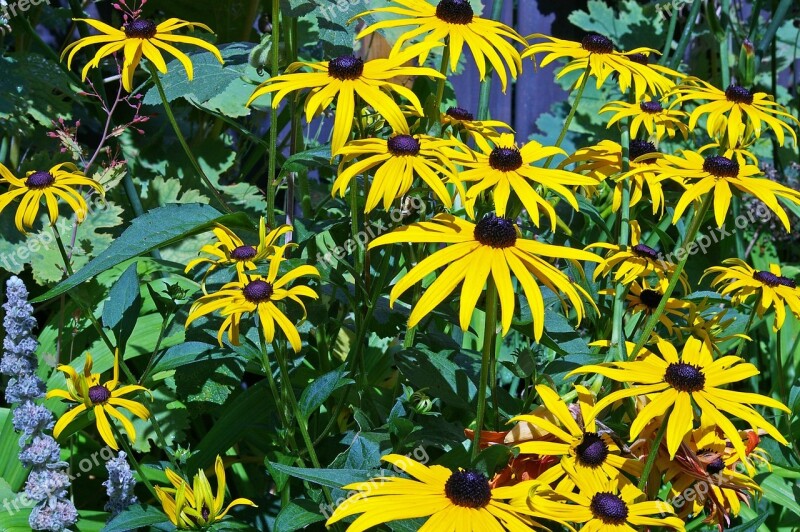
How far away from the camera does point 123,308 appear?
1.29 metres

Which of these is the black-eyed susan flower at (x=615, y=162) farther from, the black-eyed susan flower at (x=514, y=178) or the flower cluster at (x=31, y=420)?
the flower cluster at (x=31, y=420)

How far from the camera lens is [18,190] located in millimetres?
1228

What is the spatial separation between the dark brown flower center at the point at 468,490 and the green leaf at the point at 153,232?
544mm

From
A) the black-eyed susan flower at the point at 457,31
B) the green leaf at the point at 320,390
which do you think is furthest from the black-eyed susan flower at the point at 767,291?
the green leaf at the point at 320,390

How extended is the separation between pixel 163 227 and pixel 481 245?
0.52 metres

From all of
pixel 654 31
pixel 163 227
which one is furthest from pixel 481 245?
pixel 654 31

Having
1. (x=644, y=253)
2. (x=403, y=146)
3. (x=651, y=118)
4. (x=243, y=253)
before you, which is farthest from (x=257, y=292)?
(x=651, y=118)

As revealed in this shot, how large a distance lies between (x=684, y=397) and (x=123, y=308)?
80 centimetres

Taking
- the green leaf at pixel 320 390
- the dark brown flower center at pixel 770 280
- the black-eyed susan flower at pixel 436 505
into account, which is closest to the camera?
the black-eyed susan flower at pixel 436 505

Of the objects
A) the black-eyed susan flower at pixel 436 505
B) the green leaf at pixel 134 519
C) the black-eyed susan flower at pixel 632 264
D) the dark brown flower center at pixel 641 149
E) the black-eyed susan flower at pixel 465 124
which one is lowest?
the green leaf at pixel 134 519

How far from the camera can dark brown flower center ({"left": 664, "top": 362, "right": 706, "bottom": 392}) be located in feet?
2.99

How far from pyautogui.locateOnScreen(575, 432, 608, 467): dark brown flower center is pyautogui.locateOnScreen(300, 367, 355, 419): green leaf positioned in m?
0.29

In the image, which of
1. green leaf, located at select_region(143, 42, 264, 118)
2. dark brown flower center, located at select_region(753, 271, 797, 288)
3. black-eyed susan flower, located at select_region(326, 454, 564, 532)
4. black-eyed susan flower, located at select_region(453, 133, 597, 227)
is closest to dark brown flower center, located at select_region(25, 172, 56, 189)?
green leaf, located at select_region(143, 42, 264, 118)

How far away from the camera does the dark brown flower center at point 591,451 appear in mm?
971
